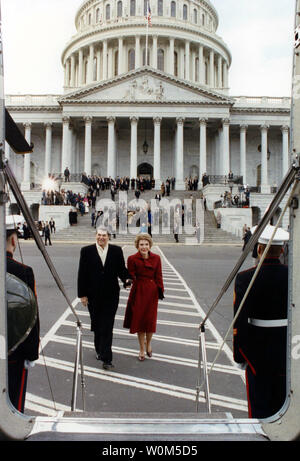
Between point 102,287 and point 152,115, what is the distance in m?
45.2

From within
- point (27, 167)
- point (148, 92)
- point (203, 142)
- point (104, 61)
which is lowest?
point (27, 167)

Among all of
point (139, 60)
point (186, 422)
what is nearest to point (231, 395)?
point (186, 422)

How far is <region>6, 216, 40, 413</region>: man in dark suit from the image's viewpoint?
288cm

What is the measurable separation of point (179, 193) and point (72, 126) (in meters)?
17.5

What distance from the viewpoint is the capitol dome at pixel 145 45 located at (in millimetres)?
63688

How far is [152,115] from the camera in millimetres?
48281

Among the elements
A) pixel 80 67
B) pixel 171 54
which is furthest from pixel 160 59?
pixel 80 67

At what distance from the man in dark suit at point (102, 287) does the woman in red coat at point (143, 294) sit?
0.25m

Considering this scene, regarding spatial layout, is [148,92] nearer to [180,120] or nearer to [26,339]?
[180,120]

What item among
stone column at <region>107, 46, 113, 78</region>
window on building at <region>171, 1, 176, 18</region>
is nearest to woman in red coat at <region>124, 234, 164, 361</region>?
stone column at <region>107, 46, 113, 78</region>

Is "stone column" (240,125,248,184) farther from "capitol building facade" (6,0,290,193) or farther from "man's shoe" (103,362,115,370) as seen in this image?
"man's shoe" (103,362,115,370)

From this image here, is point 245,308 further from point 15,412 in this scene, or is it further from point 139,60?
point 139,60

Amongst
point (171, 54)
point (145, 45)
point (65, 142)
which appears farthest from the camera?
point (145, 45)

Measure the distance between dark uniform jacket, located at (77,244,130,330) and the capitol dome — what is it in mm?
61366
